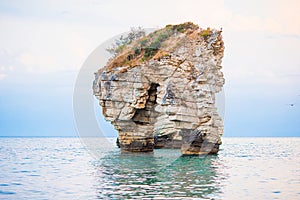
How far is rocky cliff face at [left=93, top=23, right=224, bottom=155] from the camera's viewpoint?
33.4m

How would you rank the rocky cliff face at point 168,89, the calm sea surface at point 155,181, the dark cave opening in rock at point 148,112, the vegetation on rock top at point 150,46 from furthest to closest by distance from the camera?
the dark cave opening in rock at point 148,112
the vegetation on rock top at point 150,46
the rocky cliff face at point 168,89
the calm sea surface at point 155,181

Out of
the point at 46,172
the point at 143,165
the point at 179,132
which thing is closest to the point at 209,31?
the point at 179,132

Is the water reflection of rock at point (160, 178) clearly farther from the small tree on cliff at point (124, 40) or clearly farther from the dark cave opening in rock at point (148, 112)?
the small tree on cliff at point (124, 40)

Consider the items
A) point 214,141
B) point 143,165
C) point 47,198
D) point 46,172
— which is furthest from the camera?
point 214,141

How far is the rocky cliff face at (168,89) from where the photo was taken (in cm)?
3344

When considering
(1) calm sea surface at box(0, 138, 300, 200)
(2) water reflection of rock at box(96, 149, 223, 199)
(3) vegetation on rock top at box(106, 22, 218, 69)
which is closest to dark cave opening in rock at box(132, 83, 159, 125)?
(3) vegetation on rock top at box(106, 22, 218, 69)

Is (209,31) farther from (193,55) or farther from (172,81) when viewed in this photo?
(172,81)

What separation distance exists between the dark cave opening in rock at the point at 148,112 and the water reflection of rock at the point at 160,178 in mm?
5883

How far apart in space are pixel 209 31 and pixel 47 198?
71.6 ft

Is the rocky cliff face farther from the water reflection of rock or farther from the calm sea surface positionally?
the calm sea surface

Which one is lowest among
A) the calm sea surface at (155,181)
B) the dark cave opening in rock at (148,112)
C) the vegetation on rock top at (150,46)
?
the calm sea surface at (155,181)

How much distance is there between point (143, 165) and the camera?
28.6 m

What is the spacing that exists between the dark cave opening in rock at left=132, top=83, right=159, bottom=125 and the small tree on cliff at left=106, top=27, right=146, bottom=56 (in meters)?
6.37

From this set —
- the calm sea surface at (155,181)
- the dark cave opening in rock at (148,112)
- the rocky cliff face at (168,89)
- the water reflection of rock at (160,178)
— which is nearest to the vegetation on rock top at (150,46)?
the rocky cliff face at (168,89)
